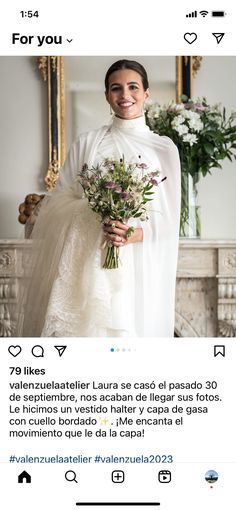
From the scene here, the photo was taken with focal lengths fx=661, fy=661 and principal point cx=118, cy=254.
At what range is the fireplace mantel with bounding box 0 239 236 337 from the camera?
1.37 m

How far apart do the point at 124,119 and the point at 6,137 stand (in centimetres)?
64

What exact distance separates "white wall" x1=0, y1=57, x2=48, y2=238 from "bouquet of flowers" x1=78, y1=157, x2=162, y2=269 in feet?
2.27

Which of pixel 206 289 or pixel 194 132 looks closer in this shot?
pixel 194 132

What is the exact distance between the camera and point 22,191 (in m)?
1.51

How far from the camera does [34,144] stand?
1506 millimetres

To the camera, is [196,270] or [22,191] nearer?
[196,270]
